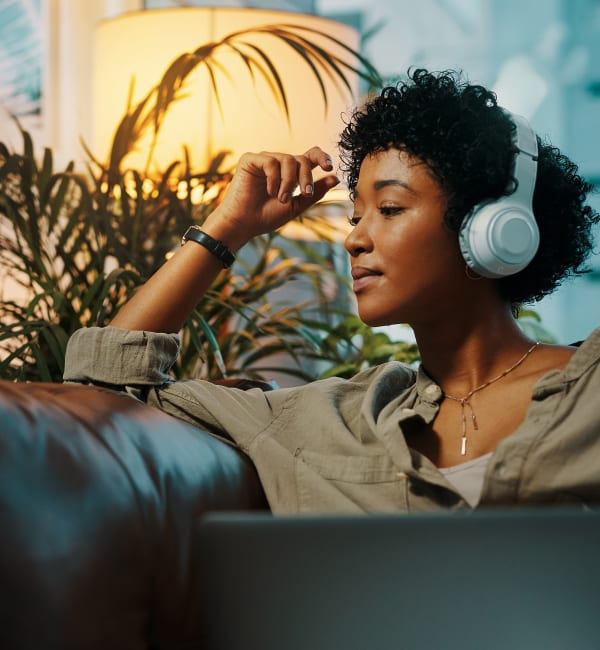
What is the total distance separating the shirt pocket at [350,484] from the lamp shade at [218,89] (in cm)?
122

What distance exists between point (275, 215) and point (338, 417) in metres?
0.39

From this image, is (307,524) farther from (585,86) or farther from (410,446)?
(585,86)

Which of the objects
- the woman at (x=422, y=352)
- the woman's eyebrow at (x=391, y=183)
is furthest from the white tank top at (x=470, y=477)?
the woman's eyebrow at (x=391, y=183)

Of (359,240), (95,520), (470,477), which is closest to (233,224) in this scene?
(359,240)

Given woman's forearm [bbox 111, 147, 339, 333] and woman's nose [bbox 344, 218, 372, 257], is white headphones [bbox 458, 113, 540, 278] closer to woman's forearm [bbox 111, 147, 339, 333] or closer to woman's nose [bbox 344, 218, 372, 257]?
woman's nose [bbox 344, 218, 372, 257]

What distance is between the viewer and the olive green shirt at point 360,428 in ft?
3.99

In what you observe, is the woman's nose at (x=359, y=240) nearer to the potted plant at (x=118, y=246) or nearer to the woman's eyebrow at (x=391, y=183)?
the woman's eyebrow at (x=391, y=183)

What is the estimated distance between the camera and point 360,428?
54.5 inches

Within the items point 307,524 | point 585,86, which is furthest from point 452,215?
point 585,86

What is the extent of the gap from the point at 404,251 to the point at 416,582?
29.2 inches

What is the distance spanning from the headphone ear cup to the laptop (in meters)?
0.67

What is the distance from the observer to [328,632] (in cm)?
67

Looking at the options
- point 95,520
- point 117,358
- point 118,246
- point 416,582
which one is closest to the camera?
point 416,582

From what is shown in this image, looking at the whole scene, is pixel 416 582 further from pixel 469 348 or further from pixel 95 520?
pixel 469 348
